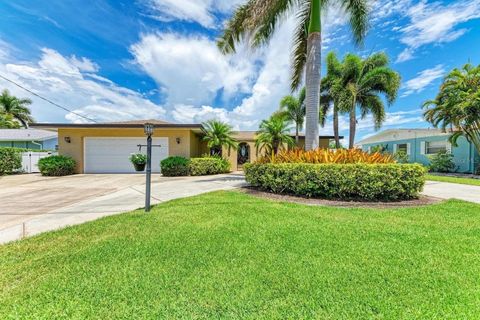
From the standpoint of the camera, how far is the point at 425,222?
15.2 feet

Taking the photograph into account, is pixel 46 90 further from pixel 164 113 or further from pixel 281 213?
pixel 281 213

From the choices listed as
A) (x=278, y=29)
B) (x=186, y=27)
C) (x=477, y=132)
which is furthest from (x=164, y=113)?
(x=477, y=132)

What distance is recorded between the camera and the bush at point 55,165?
45.7 ft

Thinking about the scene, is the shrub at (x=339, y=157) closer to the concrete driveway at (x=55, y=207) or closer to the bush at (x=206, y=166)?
the concrete driveway at (x=55, y=207)

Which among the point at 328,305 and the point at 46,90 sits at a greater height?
the point at 46,90

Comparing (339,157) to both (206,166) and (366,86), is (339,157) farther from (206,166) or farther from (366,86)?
(366,86)

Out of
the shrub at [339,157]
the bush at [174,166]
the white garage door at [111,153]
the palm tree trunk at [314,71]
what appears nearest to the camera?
the shrub at [339,157]

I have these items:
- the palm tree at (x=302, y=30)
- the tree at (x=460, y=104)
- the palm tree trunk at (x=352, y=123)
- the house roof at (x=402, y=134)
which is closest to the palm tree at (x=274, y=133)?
the palm tree trunk at (x=352, y=123)

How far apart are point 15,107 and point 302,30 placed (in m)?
40.2

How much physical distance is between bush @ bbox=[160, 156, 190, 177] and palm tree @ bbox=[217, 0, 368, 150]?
6806 millimetres

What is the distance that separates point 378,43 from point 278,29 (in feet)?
23.2

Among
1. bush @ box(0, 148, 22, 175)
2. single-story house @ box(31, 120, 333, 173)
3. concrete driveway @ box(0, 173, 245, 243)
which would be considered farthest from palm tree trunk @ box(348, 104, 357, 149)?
bush @ box(0, 148, 22, 175)

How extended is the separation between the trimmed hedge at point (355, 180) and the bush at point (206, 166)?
28.0 feet

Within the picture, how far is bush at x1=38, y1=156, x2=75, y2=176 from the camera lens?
13930 millimetres
